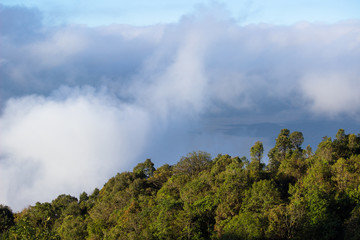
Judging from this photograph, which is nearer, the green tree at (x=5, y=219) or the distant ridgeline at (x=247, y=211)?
the distant ridgeline at (x=247, y=211)

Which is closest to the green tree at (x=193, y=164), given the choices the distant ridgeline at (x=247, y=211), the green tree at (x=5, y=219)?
the distant ridgeline at (x=247, y=211)

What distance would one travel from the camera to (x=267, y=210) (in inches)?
1827

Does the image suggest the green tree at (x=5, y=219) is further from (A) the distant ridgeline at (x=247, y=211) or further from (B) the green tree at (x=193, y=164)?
(B) the green tree at (x=193, y=164)

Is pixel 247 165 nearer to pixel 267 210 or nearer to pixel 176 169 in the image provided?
pixel 176 169

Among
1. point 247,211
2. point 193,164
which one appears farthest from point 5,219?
point 247,211

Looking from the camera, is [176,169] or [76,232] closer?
[76,232]

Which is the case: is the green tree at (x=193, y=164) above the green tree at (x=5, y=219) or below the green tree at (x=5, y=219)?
above

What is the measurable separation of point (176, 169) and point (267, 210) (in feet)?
154

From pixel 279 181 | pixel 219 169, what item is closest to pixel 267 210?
pixel 279 181

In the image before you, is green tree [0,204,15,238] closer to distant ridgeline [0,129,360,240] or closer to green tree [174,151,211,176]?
distant ridgeline [0,129,360,240]

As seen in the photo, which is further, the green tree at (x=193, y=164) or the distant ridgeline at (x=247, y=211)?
the green tree at (x=193, y=164)

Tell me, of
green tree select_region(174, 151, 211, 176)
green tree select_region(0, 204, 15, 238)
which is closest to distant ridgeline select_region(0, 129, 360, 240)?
green tree select_region(174, 151, 211, 176)

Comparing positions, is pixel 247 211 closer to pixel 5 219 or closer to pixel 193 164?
pixel 193 164

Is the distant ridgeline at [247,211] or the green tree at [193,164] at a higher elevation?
the green tree at [193,164]
